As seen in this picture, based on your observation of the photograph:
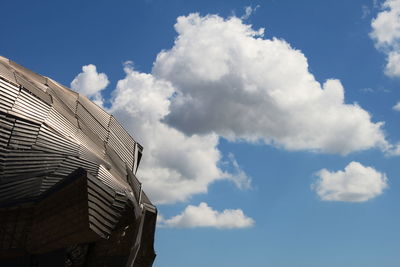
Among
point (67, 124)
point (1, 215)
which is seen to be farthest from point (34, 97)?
point (1, 215)

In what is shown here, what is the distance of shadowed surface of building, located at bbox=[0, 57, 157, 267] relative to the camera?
13.8 m

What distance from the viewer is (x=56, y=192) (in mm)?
13984

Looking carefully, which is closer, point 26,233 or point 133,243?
point 26,233

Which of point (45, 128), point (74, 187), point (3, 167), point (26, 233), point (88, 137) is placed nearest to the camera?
point (74, 187)

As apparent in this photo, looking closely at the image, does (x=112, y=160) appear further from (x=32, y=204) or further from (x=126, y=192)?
(x=32, y=204)

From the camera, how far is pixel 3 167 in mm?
16000

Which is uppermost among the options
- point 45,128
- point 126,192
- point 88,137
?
point 88,137

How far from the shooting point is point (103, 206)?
1414 cm

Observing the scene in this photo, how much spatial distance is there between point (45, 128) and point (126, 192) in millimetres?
3892

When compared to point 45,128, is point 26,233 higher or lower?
lower

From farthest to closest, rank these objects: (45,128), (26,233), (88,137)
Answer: (88,137), (45,128), (26,233)

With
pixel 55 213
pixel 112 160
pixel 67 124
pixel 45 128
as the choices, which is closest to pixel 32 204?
pixel 55 213

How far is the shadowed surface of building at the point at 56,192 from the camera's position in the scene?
1381 centimetres

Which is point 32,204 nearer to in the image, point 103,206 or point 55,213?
point 55,213
